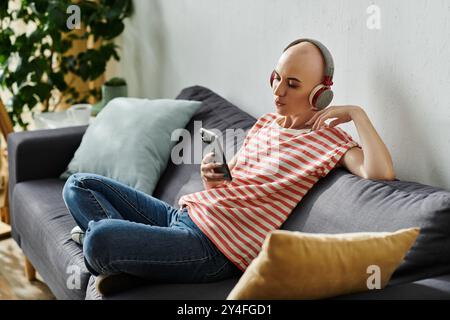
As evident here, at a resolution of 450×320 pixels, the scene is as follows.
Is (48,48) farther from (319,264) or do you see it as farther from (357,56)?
(319,264)

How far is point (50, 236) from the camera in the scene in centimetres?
227

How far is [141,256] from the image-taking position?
67.3 inches

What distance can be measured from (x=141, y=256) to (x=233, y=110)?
924 mm

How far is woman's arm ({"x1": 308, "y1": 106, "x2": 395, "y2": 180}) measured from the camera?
173 cm

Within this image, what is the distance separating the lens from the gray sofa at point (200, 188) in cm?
154

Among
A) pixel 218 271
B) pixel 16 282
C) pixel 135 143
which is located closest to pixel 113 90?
pixel 135 143

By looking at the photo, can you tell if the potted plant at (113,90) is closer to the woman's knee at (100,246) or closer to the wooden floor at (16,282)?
the wooden floor at (16,282)

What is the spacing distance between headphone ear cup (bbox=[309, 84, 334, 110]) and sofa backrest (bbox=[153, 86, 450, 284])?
0.19 m

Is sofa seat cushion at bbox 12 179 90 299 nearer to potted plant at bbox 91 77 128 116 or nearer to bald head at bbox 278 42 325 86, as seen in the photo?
potted plant at bbox 91 77 128 116

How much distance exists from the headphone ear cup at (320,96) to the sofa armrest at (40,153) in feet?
4.11

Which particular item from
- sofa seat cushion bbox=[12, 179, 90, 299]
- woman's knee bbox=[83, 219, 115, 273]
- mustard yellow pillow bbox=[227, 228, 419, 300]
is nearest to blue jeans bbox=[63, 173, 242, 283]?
woman's knee bbox=[83, 219, 115, 273]

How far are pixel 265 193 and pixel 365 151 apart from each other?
11.6 inches

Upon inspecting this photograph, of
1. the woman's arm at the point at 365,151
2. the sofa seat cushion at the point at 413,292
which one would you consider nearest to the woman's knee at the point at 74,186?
the woman's arm at the point at 365,151
